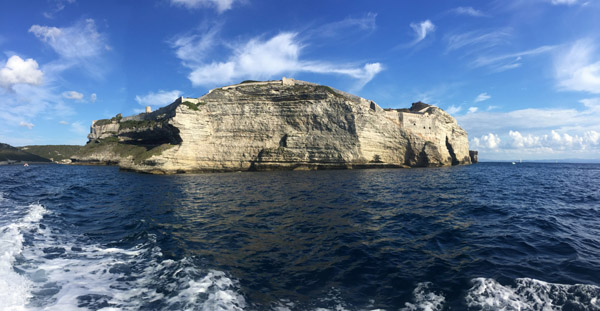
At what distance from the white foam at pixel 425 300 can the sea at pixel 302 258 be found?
3cm

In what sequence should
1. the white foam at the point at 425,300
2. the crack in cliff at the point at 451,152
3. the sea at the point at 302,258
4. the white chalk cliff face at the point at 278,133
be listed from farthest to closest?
the crack in cliff at the point at 451,152 → the white chalk cliff face at the point at 278,133 → the sea at the point at 302,258 → the white foam at the point at 425,300

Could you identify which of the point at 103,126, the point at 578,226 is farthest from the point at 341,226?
the point at 103,126

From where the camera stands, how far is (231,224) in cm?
1034

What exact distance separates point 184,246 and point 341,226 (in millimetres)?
5564

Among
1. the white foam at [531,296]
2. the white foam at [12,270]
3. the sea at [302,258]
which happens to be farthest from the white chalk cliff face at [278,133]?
the white foam at [531,296]

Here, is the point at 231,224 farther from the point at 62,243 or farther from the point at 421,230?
the point at 421,230

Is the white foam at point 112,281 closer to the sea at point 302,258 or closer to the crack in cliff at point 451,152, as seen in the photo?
the sea at point 302,258

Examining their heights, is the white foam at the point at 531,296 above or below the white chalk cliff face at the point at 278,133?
below

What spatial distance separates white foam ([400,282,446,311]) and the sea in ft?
0.09

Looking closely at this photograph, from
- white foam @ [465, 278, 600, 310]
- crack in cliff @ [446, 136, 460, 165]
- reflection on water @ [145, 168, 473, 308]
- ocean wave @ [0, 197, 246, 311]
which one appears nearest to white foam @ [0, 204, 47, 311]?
ocean wave @ [0, 197, 246, 311]

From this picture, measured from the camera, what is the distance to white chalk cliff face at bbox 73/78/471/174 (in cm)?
4025

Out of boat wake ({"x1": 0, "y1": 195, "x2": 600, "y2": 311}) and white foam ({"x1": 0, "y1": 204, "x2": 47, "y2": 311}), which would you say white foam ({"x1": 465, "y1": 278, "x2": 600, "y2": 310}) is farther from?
white foam ({"x1": 0, "y1": 204, "x2": 47, "y2": 311})

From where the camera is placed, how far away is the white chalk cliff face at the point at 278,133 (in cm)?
4025

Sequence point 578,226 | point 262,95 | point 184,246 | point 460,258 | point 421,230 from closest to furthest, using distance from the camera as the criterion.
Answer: point 460,258 < point 184,246 < point 421,230 < point 578,226 < point 262,95
